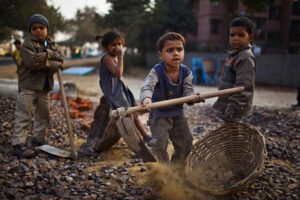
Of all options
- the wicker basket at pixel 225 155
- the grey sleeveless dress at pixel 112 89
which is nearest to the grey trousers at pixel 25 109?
the grey sleeveless dress at pixel 112 89

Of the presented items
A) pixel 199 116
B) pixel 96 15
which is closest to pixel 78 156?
pixel 199 116

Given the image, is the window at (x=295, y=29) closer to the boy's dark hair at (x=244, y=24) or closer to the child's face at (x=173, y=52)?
the boy's dark hair at (x=244, y=24)

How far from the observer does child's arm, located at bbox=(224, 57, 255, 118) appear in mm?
2768

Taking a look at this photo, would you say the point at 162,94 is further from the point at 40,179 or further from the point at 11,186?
the point at 11,186

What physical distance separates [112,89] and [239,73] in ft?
5.51

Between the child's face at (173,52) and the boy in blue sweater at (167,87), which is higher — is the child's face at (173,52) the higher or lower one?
the higher one

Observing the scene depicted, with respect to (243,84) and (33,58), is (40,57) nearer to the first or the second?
(33,58)

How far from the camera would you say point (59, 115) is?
555cm

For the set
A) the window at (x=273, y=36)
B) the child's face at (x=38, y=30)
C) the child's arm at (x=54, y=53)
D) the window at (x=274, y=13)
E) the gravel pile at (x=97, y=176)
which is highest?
the window at (x=274, y=13)

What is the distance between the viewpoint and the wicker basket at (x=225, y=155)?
9.23 ft

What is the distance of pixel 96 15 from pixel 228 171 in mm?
17666

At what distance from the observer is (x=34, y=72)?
3580mm

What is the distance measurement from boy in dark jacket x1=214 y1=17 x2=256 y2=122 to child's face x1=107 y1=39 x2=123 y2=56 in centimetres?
144

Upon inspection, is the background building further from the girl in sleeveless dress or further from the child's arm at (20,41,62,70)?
the child's arm at (20,41,62,70)
